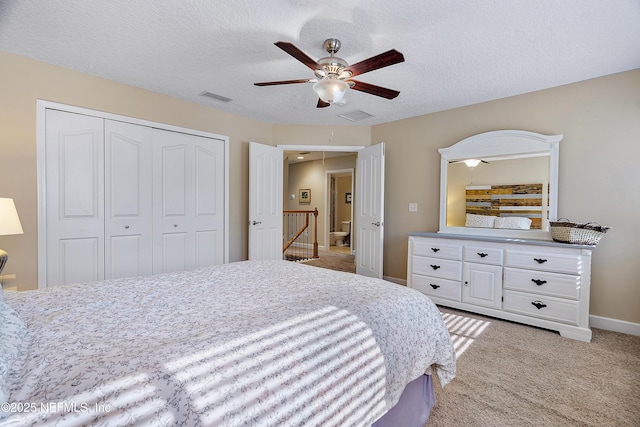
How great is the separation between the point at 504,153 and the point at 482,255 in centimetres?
120

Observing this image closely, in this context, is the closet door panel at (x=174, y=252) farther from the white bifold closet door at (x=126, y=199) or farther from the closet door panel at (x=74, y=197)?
the closet door panel at (x=74, y=197)

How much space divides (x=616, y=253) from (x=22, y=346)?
411cm

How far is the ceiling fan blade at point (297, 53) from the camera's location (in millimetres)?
1767

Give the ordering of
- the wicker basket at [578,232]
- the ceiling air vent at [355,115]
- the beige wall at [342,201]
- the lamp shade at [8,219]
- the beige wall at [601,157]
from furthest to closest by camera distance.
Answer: the beige wall at [342,201]
the ceiling air vent at [355,115]
the beige wall at [601,157]
the wicker basket at [578,232]
the lamp shade at [8,219]

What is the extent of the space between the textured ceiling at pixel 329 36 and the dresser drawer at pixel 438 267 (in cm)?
187

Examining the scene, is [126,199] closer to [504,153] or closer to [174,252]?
[174,252]

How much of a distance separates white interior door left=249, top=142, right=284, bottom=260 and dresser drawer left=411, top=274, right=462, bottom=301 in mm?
1988

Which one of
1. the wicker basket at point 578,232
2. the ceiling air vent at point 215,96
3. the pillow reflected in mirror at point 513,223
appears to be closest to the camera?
the wicker basket at point 578,232

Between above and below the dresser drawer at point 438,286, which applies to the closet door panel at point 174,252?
above

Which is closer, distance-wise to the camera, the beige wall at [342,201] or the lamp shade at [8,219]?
the lamp shade at [8,219]

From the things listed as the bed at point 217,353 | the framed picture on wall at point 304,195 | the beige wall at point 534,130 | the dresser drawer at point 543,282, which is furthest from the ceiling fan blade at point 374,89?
the framed picture on wall at point 304,195

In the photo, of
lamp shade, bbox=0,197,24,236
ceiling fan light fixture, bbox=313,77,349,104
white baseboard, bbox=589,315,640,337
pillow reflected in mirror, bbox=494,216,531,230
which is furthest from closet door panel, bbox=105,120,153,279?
white baseboard, bbox=589,315,640,337

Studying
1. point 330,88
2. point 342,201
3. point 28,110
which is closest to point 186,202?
point 28,110

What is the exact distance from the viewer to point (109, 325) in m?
1.09
